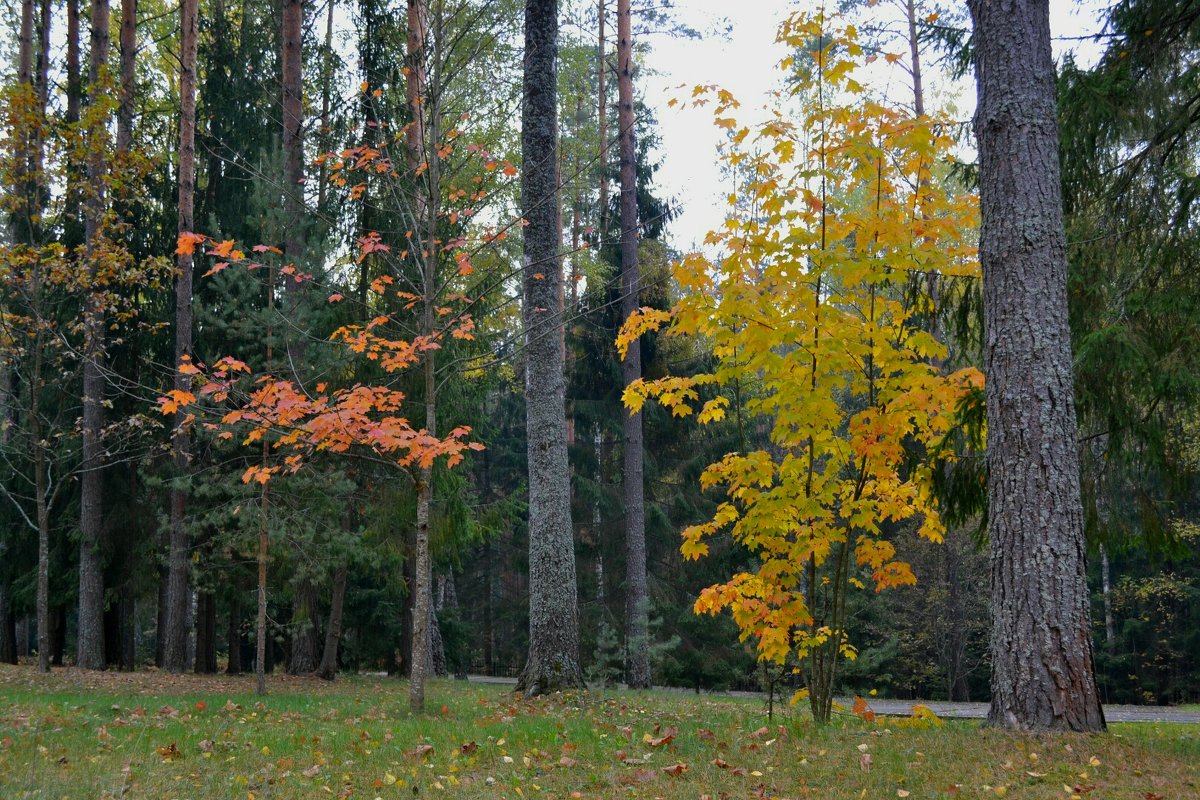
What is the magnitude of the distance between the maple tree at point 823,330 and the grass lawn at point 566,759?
1070 mm

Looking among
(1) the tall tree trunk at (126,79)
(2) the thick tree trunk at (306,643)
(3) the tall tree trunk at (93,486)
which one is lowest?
(2) the thick tree trunk at (306,643)

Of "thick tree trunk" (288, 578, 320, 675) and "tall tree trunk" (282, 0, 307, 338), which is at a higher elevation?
"tall tree trunk" (282, 0, 307, 338)

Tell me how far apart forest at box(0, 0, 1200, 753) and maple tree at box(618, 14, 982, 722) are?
3cm

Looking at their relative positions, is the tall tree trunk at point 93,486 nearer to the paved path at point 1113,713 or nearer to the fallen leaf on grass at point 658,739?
the fallen leaf on grass at point 658,739

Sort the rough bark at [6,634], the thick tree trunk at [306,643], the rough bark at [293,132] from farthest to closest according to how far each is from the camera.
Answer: the rough bark at [6,634] → the thick tree trunk at [306,643] → the rough bark at [293,132]

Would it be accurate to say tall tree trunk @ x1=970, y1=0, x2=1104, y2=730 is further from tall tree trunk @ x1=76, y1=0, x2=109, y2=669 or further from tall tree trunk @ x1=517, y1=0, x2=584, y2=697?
tall tree trunk @ x1=76, y1=0, x2=109, y2=669

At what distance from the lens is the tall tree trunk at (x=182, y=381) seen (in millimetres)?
14383

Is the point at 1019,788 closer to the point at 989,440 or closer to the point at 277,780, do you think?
the point at 989,440

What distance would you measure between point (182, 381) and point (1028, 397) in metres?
12.7

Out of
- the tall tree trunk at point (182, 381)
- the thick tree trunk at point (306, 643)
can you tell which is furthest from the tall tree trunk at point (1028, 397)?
the thick tree trunk at point (306, 643)

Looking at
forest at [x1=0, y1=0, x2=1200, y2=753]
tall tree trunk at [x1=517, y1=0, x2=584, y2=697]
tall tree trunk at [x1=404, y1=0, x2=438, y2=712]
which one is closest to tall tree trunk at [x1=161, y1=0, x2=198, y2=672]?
forest at [x1=0, y1=0, x2=1200, y2=753]

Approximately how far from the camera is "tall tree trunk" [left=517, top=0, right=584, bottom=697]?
9258 millimetres

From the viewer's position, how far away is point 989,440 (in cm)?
547

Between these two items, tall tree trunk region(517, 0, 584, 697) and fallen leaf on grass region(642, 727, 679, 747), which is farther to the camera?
tall tree trunk region(517, 0, 584, 697)
